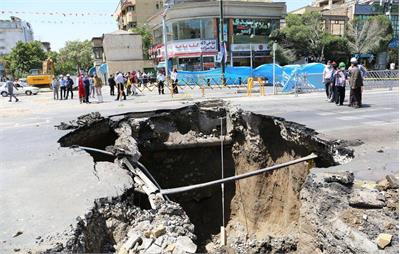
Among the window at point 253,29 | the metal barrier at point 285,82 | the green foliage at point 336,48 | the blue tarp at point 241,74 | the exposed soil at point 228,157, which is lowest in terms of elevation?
the exposed soil at point 228,157

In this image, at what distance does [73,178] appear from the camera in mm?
5352

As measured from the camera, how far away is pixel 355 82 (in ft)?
37.5

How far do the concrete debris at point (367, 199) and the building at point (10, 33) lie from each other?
101 meters

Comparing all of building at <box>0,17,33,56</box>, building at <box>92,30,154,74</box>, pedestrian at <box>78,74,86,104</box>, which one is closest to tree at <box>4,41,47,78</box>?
building at <box>92,30,154,74</box>

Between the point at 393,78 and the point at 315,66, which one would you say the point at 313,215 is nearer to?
the point at 315,66

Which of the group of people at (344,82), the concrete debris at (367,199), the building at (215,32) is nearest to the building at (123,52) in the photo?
the building at (215,32)

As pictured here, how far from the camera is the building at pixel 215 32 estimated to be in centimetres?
3800

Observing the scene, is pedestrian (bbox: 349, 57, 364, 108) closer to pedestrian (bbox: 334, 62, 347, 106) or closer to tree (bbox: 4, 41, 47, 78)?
pedestrian (bbox: 334, 62, 347, 106)

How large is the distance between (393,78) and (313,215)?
2147cm

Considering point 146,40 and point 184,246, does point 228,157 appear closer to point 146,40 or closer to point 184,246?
point 184,246

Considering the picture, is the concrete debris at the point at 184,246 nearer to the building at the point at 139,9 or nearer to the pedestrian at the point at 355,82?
the pedestrian at the point at 355,82

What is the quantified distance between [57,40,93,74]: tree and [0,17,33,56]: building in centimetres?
→ 1779

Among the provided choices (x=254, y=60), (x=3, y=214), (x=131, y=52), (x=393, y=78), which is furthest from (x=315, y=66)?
(x=131, y=52)

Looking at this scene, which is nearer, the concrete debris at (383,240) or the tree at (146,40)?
the concrete debris at (383,240)
